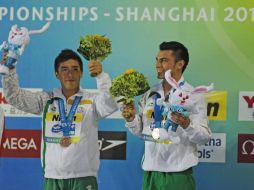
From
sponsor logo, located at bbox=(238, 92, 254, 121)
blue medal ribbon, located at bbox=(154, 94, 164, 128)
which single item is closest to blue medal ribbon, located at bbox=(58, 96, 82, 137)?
blue medal ribbon, located at bbox=(154, 94, 164, 128)

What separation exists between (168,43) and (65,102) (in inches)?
23.8

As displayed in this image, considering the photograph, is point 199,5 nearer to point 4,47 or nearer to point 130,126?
point 130,126

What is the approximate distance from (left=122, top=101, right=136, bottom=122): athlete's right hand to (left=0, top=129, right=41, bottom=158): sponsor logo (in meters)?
0.49

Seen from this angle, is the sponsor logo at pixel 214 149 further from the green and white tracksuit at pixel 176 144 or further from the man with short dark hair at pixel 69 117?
the man with short dark hair at pixel 69 117

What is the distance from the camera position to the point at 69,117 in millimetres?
2518

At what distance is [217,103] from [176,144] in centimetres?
32

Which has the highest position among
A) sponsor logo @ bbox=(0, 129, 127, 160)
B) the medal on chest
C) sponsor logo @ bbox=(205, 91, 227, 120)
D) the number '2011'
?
the number '2011'

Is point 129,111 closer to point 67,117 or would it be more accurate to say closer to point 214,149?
point 67,117

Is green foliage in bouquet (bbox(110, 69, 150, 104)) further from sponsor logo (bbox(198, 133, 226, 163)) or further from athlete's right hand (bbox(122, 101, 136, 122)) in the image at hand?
sponsor logo (bbox(198, 133, 226, 163))

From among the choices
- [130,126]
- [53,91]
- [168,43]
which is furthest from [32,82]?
[168,43]

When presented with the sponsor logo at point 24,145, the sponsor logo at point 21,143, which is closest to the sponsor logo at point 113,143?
the sponsor logo at point 24,145

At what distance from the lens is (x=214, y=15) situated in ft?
8.38

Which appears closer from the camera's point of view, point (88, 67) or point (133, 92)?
point (133, 92)

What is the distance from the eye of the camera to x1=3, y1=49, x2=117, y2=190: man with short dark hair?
247 cm
